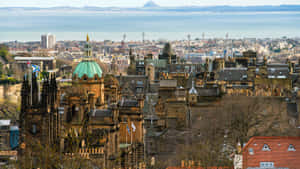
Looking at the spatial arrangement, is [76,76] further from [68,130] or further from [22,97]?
[22,97]

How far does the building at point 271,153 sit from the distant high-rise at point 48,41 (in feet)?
231

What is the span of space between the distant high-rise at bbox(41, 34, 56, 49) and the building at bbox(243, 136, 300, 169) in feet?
231

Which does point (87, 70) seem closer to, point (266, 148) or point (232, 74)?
point (266, 148)

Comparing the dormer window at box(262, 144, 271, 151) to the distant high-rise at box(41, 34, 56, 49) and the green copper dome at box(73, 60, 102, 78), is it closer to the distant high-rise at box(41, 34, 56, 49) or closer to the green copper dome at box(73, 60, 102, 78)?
the green copper dome at box(73, 60, 102, 78)

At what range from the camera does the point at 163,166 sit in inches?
2133

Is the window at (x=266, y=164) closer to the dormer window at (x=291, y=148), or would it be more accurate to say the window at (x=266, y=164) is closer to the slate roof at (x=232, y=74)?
the dormer window at (x=291, y=148)

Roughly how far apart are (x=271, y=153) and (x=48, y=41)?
266 feet

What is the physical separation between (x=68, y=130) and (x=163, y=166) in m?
9.35

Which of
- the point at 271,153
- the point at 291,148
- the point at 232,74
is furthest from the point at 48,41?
the point at 291,148

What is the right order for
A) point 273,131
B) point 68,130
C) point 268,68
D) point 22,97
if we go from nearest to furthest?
point 22,97
point 68,130
point 273,131
point 268,68

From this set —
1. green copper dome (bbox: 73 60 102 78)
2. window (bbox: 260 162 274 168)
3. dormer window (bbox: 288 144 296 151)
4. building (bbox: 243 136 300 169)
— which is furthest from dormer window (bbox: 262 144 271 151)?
green copper dome (bbox: 73 60 102 78)

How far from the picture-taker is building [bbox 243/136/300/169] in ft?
182

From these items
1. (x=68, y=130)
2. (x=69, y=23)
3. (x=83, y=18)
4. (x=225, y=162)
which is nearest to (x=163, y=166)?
(x=225, y=162)

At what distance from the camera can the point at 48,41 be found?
129m
